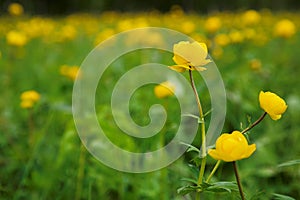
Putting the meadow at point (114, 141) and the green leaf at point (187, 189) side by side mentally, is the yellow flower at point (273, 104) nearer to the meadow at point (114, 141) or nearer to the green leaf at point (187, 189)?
the meadow at point (114, 141)

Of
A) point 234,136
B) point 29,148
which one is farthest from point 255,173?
point 234,136

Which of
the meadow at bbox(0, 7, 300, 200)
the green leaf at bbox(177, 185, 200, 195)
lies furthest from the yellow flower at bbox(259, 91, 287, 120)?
the green leaf at bbox(177, 185, 200, 195)

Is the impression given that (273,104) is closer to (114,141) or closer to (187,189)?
(187,189)

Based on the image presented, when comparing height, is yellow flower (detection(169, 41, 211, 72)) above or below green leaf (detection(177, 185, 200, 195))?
above

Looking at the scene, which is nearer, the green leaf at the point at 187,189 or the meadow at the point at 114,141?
the green leaf at the point at 187,189

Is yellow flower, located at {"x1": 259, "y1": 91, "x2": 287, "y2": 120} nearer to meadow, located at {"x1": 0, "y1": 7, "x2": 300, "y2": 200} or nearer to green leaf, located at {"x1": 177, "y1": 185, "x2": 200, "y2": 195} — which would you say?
meadow, located at {"x1": 0, "y1": 7, "x2": 300, "y2": 200}

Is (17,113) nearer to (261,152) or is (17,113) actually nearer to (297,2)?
(261,152)

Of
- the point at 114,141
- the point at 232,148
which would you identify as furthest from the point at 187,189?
the point at 114,141

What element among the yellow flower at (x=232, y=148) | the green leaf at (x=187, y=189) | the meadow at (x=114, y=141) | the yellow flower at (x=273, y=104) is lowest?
the meadow at (x=114, y=141)

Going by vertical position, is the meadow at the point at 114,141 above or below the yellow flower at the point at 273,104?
below

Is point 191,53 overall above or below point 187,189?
above

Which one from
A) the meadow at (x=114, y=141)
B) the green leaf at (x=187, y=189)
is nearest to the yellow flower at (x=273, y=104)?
the meadow at (x=114, y=141)
